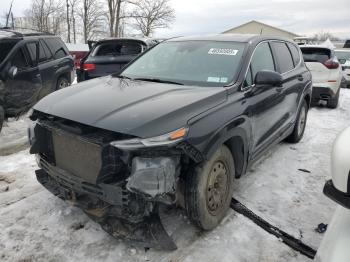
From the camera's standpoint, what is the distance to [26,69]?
261 inches

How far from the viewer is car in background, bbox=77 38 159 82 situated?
789 centimetres

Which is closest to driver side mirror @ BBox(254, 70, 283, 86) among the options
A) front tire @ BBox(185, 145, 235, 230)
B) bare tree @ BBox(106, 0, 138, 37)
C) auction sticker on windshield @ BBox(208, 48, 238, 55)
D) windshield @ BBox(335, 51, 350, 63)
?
auction sticker on windshield @ BBox(208, 48, 238, 55)

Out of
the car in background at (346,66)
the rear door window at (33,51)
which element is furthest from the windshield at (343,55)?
the rear door window at (33,51)

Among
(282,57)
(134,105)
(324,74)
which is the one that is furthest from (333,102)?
(134,105)

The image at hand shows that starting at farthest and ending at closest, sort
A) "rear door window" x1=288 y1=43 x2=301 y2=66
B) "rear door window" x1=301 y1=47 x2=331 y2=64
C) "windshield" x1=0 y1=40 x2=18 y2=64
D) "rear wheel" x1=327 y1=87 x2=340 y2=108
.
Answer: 1. "rear door window" x1=301 y1=47 x2=331 y2=64
2. "rear wheel" x1=327 y1=87 x2=340 y2=108
3. "windshield" x1=0 y1=40 x2=18 y2=64
4. "rear door window" x1=288 y1=43 x2=301 y2=66

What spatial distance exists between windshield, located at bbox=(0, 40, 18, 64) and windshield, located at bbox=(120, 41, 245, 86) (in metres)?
3.16

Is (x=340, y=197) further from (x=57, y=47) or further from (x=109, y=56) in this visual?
(x=57, y=47)

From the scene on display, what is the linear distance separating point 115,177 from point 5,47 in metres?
4.96

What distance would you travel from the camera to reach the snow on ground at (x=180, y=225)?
291cm

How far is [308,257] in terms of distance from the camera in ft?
9.62

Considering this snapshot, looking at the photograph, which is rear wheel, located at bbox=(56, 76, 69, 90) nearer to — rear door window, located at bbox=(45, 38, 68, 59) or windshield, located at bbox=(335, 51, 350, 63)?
rear door window, located at bbox=(45, 38, 68, 59)

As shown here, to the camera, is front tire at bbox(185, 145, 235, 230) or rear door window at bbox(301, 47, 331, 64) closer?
front tire at bbox(185, 145, 235, 230)

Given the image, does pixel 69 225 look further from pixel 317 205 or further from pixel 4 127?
pixel 4 127

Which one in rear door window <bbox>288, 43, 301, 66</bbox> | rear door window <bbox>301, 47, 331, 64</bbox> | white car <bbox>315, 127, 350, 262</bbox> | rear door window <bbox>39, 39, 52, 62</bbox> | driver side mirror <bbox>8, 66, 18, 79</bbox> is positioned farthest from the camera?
rear door window <bbox>301, 47, 331, 64</bbox>
